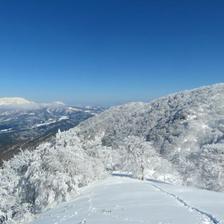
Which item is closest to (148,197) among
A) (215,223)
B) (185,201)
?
(185,201)

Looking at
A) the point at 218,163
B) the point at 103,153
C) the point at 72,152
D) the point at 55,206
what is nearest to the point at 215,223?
the point at 55,206

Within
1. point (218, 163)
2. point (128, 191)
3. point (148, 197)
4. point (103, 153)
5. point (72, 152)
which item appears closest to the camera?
point (148, 197)

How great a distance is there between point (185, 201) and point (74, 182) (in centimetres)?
2327

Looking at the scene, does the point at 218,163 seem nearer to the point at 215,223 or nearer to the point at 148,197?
the point at 148,197

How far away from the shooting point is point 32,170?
5716cm

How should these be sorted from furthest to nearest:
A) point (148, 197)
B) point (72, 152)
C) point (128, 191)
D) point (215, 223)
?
point (72, 152) < point (128, 191) < point (148, 197) < point (215, 223)

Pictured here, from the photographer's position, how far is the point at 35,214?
173 feet

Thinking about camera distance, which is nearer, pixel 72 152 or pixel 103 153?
pixel 72 152

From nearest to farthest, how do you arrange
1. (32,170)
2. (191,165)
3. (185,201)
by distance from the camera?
(185,201) < (32,170) < (191,165)

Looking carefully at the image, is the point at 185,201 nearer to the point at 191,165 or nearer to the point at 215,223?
the point at 215,223

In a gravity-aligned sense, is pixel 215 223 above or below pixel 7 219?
above

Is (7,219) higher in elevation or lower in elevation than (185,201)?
lower

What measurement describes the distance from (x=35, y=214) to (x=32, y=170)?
22.8 feet

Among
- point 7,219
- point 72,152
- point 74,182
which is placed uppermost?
point 72,152
